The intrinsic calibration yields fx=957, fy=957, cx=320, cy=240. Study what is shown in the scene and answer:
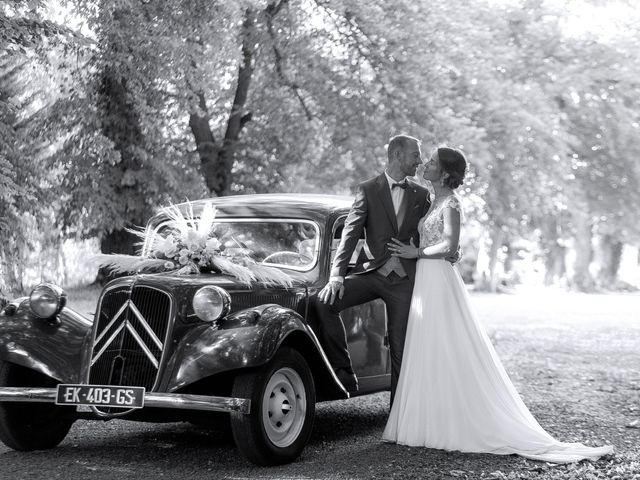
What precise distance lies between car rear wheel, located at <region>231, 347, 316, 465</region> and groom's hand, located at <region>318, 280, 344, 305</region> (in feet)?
1.84

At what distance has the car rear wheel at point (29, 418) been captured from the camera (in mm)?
6180

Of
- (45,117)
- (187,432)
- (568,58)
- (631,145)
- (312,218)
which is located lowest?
(187,432)

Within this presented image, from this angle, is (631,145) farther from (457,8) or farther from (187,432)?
(187,432)

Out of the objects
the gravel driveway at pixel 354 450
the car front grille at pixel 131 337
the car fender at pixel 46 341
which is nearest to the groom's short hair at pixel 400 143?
the car front grille at pixel 131 337

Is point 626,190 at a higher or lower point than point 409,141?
higher

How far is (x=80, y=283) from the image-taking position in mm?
→ 22188

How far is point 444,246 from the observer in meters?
6.48

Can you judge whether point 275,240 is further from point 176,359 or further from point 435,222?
point 176,359

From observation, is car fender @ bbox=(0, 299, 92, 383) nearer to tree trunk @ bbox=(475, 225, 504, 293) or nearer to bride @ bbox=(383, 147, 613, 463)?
bride @ bbox=(383, 147, 613, 463)

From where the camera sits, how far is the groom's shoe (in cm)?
668

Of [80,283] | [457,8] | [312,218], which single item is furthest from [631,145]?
[312,218]

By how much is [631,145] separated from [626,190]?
2.24m

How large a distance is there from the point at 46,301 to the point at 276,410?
5.78 feet

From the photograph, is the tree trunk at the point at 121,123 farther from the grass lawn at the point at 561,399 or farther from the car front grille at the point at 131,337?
the car front grille at the point at 131,337
